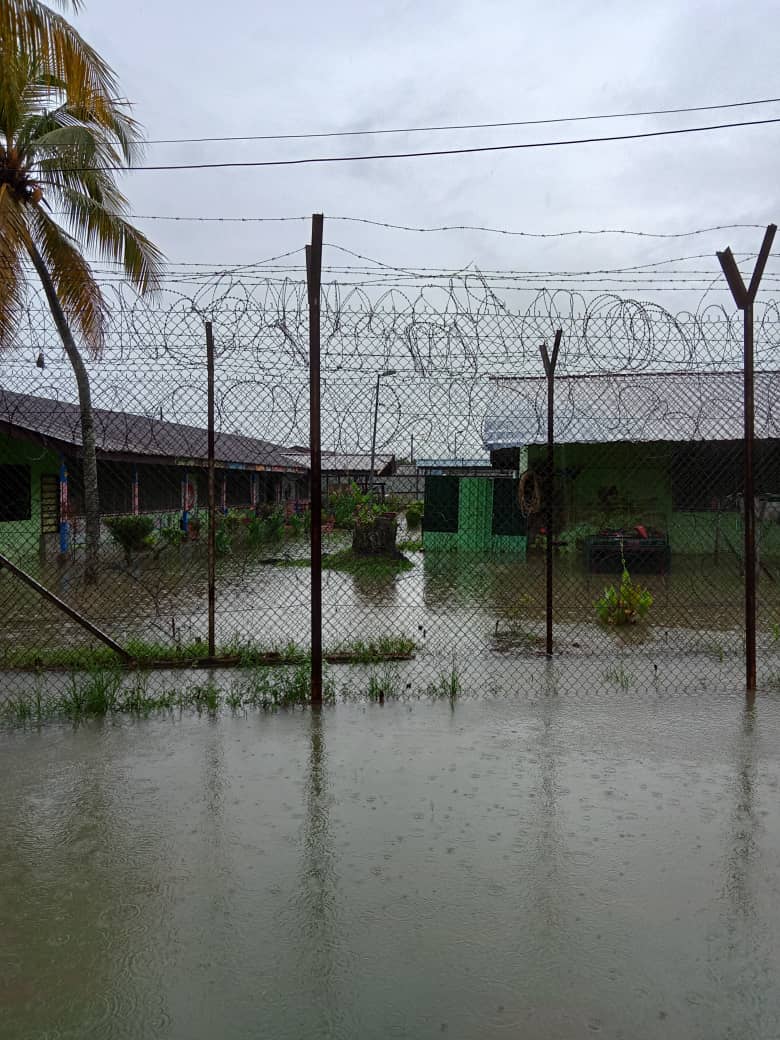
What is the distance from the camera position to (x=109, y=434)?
17734 mm

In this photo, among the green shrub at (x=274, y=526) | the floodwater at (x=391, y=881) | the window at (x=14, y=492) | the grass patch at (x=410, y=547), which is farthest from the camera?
the grass patch at (x=410, y=547)

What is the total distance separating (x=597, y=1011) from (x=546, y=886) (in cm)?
68

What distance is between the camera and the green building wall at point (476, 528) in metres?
17.0

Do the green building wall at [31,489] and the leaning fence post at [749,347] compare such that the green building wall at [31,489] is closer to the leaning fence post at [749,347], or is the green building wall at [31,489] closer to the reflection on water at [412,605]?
the reflection on water at [412,605]

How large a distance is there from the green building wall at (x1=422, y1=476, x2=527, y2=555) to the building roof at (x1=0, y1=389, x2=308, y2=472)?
4200mm

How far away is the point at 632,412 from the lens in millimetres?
14875

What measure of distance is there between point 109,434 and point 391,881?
1628 cm

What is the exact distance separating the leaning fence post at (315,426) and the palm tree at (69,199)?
19.9ft

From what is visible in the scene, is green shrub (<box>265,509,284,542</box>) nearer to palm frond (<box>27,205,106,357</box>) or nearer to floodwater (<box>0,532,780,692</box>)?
floodwater (<box>0,532,780,692</box>)

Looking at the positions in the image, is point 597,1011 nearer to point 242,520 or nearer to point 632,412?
point 632,412

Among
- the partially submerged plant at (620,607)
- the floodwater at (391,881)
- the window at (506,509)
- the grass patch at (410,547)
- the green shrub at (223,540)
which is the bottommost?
the floodwater at (391,881)

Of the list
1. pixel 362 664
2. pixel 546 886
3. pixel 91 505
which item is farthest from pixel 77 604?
pixel 546 886

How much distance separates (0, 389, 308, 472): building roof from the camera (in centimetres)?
1325

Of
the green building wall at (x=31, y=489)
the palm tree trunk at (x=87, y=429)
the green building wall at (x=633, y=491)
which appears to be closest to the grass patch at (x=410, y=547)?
the green building wall at (x=633, y=491)
